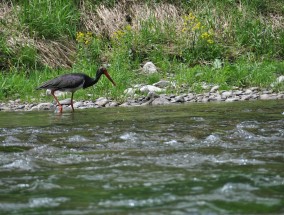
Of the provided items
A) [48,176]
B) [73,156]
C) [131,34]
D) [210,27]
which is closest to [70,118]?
[73,156]

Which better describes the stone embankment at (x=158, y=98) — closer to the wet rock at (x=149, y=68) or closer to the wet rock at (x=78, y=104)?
the wet rock at (x=78, y=104)

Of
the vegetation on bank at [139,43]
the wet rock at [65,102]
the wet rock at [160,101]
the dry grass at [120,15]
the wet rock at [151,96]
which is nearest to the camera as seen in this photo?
the wet rock at [160,101]

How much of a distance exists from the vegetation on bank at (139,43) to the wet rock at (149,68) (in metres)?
0.14

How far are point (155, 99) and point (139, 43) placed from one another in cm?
383

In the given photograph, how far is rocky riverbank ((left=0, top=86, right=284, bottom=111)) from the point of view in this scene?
1218 cm

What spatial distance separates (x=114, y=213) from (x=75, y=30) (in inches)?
507

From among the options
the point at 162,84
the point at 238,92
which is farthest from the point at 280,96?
the point at 162,84

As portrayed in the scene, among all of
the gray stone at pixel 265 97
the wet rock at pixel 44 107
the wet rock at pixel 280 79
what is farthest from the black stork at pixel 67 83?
the wet rock at pixel 280 79

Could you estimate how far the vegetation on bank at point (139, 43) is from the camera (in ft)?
45.4

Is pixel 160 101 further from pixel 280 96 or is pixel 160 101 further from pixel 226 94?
pixel 280 96

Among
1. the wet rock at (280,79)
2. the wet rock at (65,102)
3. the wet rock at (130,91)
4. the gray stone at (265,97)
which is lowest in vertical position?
the gray stone at (265,97)

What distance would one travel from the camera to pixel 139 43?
51.9 ft

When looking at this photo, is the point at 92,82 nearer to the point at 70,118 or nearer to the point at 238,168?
the point at 70,118

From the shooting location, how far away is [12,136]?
7.82 m
